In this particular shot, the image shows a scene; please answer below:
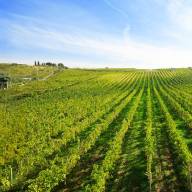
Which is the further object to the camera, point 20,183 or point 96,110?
point 96,110

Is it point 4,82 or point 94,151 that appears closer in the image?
point 94,151

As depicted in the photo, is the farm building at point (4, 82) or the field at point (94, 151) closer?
Answer: the field at point (94, 151)

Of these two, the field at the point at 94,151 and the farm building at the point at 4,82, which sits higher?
the farm building at the point at 4,82

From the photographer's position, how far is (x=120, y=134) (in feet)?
114

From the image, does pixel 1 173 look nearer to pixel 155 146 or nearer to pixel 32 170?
pixel 32 170

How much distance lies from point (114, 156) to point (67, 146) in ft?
22.6

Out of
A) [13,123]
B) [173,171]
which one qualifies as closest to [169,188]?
[173,171]

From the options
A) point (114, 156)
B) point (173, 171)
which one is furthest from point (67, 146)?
point (173, 171)

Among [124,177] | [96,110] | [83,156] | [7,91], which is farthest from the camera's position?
[7,91]

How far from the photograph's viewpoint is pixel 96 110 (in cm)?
5231

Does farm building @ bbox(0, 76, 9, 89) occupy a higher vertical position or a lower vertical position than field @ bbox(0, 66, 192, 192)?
higher

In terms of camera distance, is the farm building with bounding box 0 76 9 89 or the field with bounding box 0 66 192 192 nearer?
the field with bounding box 0 66 192 192

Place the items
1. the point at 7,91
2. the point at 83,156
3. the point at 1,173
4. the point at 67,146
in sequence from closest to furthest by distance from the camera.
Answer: the point at 1,173, the point at 83,156, the point at 67,146, the point at 7,91

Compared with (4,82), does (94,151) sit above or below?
below
